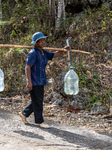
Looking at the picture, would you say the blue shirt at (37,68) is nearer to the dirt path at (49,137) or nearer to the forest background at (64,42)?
the dirt path at (49,137)

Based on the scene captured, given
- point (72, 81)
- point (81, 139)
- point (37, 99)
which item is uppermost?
point (72, 81)

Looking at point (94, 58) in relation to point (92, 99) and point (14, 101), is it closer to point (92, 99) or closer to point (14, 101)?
point (92, 99)

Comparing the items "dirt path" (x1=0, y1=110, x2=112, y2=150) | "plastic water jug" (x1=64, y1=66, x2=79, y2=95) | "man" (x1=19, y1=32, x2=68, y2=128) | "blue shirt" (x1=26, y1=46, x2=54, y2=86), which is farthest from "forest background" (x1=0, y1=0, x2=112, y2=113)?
"blue shirt" (x1=26, y1=46, x2=54, y2=86)

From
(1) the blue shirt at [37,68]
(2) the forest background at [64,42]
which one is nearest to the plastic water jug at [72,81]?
(1) the blue shirt at [37,68]

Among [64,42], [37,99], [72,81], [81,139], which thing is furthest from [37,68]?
[64,42]

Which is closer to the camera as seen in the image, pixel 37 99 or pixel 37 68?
pixel 37 68

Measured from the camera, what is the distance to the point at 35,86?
15.3 ft

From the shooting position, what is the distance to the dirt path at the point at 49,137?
11.8 ft

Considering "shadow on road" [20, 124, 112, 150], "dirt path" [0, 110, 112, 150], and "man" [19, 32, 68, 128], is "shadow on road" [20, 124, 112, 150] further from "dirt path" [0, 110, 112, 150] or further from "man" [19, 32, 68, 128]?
"man" [19, 32, 68, 128]

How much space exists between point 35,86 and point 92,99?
2.42 meters

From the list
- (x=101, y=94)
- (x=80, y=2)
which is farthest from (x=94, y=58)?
(x=80, y=2)

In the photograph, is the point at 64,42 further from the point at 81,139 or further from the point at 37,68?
the point at 81,139

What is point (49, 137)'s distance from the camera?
14.0ft

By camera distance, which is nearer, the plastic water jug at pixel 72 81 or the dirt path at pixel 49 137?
the dirt path at pixel 49 137
